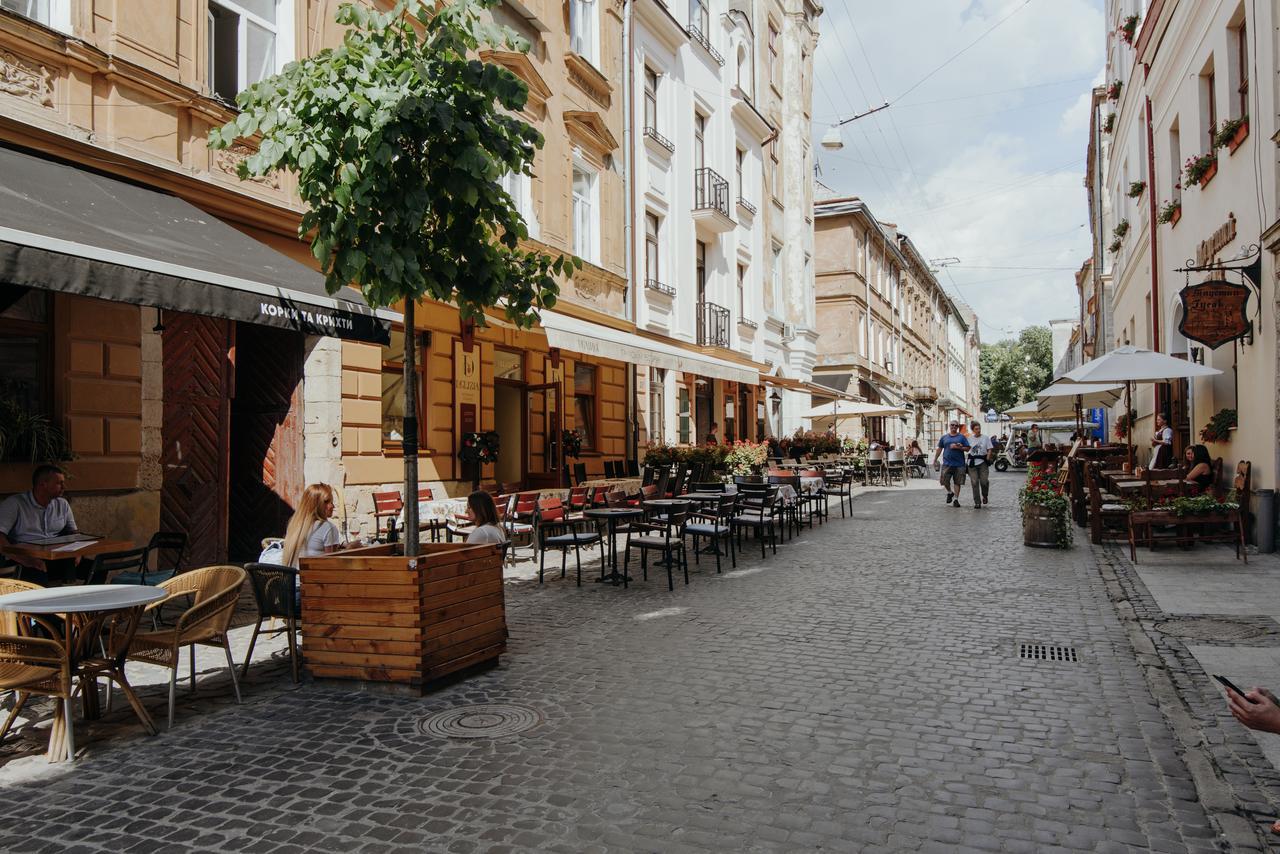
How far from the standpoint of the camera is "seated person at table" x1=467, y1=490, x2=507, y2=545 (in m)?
7.71

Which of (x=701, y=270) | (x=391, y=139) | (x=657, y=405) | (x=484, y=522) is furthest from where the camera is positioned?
(x=701, y=270)

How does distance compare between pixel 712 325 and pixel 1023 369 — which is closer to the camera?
pixel 712 325

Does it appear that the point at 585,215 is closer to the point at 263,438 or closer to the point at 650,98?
the point at 650,98

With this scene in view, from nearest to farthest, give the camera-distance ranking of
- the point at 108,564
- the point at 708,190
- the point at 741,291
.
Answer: the point at 108,564, the point at 708,190, the point at 741,291

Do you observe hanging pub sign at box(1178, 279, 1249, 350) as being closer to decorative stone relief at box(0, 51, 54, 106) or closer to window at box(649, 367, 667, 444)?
window at box(649, 367, 667, 444)

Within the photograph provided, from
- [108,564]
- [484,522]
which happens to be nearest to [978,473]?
[484,522]

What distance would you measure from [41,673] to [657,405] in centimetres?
1757

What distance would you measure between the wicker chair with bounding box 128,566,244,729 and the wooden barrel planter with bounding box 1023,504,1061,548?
34.8 ft

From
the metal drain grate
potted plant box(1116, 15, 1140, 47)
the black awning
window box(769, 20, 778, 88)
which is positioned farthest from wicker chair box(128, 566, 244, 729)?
window box(769, 20, 778, 88)

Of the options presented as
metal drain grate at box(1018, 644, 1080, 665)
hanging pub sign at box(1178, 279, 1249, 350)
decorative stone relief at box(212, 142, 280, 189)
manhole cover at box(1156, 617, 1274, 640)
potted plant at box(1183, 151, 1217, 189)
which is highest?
potted plant at box(1183, 151, 1217, 189)

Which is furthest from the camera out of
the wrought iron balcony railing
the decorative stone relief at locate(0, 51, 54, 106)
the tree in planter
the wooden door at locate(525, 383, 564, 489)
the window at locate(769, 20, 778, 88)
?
the window at locate(769, 20, 778, 88)

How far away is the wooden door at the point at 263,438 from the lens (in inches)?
441

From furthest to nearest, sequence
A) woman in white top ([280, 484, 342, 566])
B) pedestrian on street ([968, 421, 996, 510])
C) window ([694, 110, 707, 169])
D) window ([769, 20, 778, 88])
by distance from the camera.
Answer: window ([769, 20, 778, 88]) → window ([694, 110, 707, 169]) → pedestrian on street ([968, 421, 996, 510]) → woman in white top ([280, 484, 342, 566])

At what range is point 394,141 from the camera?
532 cm
